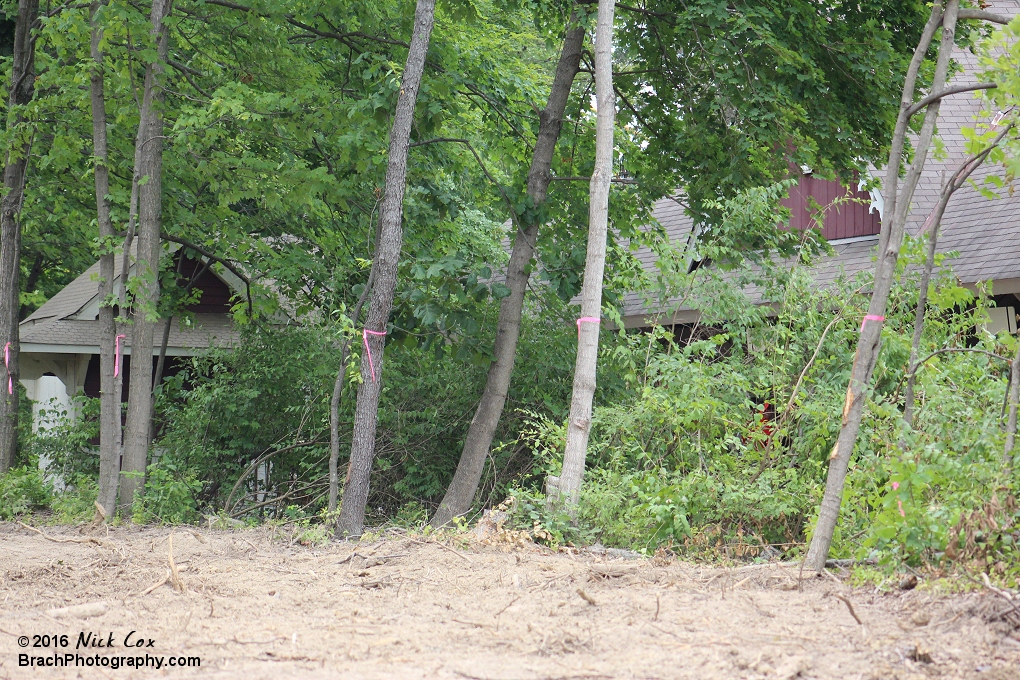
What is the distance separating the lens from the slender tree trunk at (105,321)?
33.3 feet

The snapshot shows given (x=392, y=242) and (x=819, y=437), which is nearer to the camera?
(x=819, y=437)

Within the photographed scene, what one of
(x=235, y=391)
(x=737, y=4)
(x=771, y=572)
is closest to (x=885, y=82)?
(x=737, y=4)

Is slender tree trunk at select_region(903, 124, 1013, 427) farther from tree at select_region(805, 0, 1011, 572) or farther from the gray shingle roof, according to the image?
the gray shingle roof

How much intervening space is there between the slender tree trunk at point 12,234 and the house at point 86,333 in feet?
9.25

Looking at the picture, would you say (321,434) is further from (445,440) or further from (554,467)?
(554,467)

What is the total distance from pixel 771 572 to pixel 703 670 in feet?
6.21

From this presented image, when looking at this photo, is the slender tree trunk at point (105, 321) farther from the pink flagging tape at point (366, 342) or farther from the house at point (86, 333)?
the house at point (86, 333)

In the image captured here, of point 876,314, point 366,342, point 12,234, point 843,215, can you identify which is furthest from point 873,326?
point 12,234

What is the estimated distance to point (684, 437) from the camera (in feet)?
25.9

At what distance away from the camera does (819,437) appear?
769cm

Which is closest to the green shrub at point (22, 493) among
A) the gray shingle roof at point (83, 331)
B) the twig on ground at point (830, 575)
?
the gray shingle roof at point (83, 331)

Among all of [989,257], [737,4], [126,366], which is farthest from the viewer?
[126,366]

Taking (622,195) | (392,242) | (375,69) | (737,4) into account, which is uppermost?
(737,4)

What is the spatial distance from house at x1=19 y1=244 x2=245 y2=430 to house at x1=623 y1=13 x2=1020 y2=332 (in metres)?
7.42
